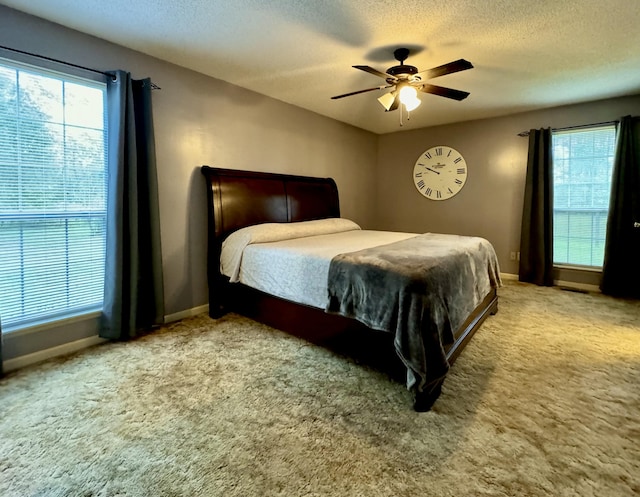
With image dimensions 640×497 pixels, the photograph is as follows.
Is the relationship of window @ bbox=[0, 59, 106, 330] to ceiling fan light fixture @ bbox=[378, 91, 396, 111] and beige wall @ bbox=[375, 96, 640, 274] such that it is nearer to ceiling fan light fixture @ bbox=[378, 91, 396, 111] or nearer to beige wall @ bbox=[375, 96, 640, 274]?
ceiling fan light fixture @ bbox=[378, 91, 396, 111]

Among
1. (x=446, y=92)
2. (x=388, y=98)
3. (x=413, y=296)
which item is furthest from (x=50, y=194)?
(x=446, y=92)

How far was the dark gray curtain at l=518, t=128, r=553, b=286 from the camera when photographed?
432 cm

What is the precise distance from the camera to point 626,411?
1802 mm

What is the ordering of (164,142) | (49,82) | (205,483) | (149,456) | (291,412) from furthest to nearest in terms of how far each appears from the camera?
(164,142) < (49,82) < (291,412) < (149,456) < (205,483)

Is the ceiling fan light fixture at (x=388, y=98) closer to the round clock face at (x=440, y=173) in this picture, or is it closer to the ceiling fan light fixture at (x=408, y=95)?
the ceiling fan light fixture at (x=408, y=95)

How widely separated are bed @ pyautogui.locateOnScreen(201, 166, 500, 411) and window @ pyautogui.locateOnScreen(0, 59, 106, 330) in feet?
3.24

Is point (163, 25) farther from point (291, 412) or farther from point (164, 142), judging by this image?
point (291, 412)

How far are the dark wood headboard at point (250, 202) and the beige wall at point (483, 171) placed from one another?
181 cm

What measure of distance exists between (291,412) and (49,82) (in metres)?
2.84

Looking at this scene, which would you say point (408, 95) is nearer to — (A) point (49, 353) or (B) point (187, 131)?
(B) point (187, 131)

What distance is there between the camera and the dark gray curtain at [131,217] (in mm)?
2568

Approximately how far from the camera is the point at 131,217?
8.69 feet

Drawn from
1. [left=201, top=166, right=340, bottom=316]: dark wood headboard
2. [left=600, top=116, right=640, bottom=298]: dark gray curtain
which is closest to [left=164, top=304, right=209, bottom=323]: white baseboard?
[left=201, top=166, right=340, bottom=316]: dark wood headboard

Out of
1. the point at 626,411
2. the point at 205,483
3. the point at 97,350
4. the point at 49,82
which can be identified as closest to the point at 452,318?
the point at 626,411
